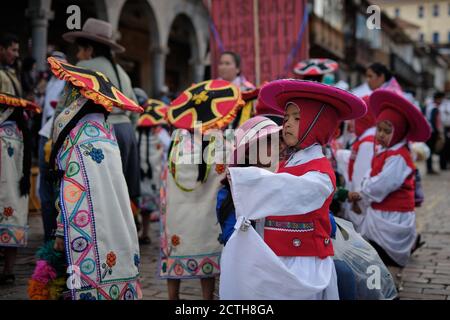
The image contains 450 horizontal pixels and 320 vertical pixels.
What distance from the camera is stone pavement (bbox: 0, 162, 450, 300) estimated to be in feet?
15.3

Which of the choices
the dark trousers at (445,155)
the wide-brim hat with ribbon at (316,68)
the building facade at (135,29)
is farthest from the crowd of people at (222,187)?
the dark trousers at (445,155)

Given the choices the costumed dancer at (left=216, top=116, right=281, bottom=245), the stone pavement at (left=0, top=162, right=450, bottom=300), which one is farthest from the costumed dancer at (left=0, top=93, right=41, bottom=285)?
the costumed dancer at (left=216, top=116, right=281, bottom=245)

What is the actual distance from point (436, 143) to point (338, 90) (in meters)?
13.8

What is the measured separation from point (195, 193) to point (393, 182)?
1.69 m

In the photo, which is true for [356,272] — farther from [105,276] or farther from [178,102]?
[178,102]

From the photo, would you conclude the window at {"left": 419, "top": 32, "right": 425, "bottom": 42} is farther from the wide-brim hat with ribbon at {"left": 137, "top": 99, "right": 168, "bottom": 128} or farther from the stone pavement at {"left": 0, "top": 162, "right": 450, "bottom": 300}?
the wide-brim hat with ribbon at {"left": 137, "top": 99, "right": 168, "bottom": 128}

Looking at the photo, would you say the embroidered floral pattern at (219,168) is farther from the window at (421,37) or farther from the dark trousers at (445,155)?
the window at (421,37)

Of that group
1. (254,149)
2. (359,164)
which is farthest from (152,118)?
(254,149)

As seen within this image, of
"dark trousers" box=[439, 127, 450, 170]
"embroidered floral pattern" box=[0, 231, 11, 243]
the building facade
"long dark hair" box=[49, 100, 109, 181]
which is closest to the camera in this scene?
"long dark hair" box=[49, 100, 109, 181]

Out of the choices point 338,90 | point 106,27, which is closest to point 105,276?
point 338,90

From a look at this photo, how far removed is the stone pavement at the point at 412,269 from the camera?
467 centimetres

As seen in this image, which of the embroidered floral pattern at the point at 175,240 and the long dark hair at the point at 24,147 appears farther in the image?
the long dark hair at the point at 24,147

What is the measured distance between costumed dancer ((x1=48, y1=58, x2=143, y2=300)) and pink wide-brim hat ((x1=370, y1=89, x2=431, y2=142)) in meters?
2.29
